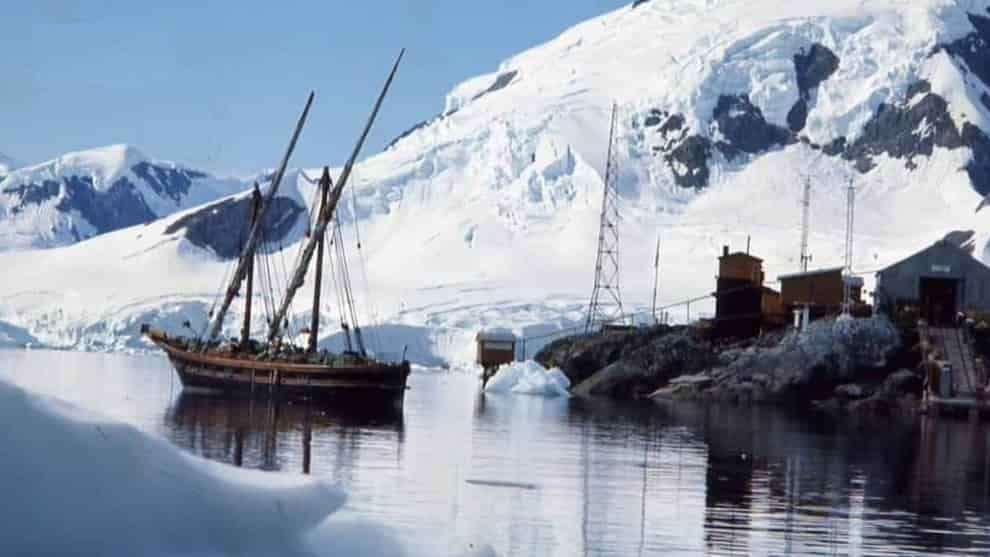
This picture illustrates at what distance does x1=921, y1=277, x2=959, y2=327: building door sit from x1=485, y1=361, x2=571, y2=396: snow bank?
1745 centimetres

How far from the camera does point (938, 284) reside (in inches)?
3344

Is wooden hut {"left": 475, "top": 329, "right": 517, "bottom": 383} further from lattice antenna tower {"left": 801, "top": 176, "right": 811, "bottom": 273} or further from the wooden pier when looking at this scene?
the wooden pier

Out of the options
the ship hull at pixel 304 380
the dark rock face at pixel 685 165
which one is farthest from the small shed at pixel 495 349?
the dark rock face at pixel 685 165

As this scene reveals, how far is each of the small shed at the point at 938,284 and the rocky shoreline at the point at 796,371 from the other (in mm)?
6048

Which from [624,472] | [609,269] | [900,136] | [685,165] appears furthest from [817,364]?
[900,136]

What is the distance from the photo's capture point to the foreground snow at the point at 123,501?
1427cm

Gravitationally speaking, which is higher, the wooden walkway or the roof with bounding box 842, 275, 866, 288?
the roof with bounding box 842, 275, 866, 288

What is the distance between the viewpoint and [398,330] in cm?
14912

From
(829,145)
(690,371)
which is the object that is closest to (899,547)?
(690,371)

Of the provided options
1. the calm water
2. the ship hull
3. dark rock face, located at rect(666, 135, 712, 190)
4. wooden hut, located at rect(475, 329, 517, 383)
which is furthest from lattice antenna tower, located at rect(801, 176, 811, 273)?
the calm water

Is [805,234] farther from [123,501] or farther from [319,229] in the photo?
[123,501]

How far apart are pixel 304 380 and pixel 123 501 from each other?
49015 millimetres

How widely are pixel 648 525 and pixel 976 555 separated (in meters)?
4.68

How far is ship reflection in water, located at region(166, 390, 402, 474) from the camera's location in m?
35.2
